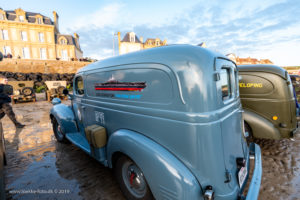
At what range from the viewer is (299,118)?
12.9 feet

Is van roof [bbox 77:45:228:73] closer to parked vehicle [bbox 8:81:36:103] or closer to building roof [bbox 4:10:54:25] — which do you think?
parked vehicle [bbox 8:81:36:103]

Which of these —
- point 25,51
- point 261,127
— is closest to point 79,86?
point 261,127

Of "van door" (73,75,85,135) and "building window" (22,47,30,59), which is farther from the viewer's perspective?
"building window" (22,47,30,59)

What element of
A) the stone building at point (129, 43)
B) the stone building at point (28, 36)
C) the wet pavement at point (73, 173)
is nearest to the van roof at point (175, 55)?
the wet pavement at point (73, 173)

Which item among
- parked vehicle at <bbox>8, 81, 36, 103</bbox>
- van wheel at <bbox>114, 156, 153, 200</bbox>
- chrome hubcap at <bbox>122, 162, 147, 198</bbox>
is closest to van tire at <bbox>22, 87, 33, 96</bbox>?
parked vehicle at <bbox>8, 81, 36, 103</bbox>

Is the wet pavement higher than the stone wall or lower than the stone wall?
lower

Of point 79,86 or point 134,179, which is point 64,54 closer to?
point 79,86


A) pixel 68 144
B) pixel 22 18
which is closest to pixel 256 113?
pixel 68 144

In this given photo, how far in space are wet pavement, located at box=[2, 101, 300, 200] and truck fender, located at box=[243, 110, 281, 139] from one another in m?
0.50

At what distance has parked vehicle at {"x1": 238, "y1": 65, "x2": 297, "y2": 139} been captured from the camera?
10.6ft

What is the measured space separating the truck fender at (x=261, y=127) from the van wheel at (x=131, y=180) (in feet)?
9.47

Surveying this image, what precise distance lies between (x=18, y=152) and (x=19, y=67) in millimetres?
27021

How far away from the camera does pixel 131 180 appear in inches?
80.7

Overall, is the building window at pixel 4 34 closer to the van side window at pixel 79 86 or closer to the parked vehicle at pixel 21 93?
the parked vehicle at pixel 21 93
